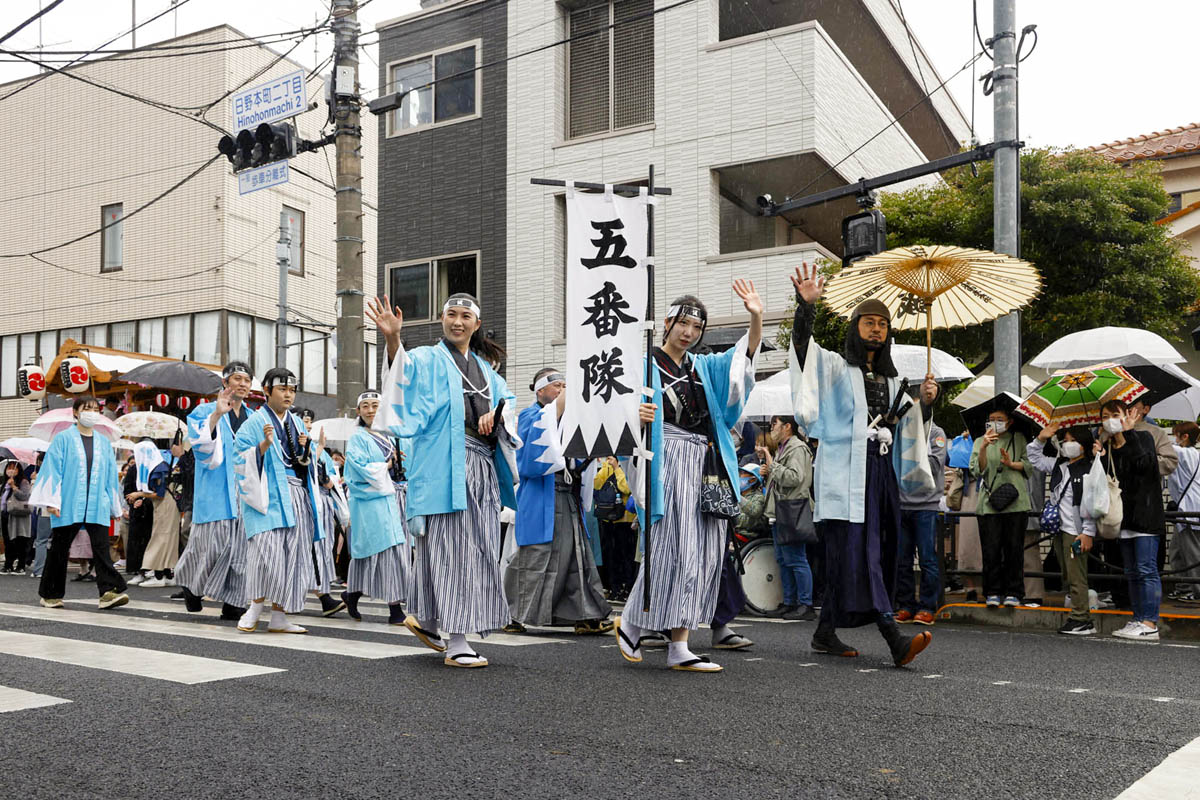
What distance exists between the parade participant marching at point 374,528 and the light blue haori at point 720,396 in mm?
2799

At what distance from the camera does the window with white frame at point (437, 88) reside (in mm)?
19734

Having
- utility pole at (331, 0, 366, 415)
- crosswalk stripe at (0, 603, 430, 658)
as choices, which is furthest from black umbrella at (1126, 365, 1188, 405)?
utility pole at (331, 0, 366, 415)

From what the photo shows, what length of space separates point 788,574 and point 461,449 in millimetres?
4700

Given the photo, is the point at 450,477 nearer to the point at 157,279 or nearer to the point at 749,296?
the point at 749,296

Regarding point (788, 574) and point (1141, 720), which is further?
point (788, 574)

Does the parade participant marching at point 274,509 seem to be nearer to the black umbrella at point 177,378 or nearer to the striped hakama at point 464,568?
the striped hakama at point 464,568

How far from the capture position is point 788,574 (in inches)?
383

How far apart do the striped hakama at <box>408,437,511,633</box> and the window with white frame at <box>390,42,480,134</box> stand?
Result: 583 inches

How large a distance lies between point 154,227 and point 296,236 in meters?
3.54

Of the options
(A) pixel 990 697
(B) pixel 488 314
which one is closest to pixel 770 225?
(B) pixel 488 314

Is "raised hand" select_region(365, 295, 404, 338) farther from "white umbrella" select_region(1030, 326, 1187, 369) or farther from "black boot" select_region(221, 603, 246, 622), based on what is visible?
"white umbrella" select_region(1030, 326, 1187, 369)

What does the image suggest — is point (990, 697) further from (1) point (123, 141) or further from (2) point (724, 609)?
(1) point (123, 141)

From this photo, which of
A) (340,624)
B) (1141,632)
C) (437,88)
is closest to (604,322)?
(340,624)

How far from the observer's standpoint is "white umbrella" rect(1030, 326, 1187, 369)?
34.9ft
